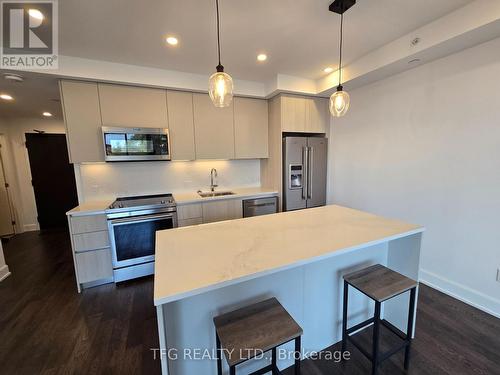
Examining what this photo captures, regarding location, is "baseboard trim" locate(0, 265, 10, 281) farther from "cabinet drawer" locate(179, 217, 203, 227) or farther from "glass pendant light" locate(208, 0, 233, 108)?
"glass pendant light" locate(208, 0, 233, 108)

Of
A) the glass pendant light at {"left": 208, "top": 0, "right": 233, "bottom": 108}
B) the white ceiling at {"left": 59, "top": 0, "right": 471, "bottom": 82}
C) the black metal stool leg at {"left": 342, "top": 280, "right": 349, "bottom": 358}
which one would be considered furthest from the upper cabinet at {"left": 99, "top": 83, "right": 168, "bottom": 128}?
the black metal stool leg at {"left": 342, "top": 280, "right": 349, "bottom": 358}

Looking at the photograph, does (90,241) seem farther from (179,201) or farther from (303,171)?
(303,171)

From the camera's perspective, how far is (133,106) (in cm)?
283

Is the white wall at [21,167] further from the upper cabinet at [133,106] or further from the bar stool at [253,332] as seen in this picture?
the bar stool at [253,332]

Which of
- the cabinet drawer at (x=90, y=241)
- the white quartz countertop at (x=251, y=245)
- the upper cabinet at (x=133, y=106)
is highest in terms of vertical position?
the upper cabinet at (x=133, y=106)

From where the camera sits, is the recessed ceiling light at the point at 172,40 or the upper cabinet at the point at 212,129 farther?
the upper cabinet at the point at 212,129

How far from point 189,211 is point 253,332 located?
2.08m

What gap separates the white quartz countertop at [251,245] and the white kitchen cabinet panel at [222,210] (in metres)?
1.23

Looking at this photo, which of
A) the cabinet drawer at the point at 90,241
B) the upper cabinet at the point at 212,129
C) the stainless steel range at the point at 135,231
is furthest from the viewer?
the upper cabinet at the point at 212,129

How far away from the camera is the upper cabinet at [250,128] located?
347cm

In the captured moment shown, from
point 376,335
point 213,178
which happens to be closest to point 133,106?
point 213,178

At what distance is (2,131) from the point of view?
424cm

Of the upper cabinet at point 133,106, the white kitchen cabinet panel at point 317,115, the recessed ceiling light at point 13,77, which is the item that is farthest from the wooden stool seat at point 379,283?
the recessed ceiling light at point 13,77

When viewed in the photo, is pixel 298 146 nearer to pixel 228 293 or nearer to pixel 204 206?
pixel 204 206
